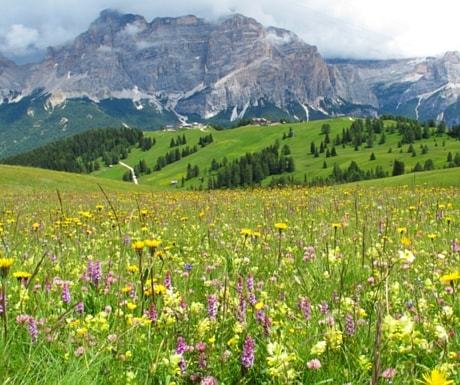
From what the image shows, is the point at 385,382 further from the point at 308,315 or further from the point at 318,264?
the point at 318,264

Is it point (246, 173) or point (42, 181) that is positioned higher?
point (42, 181)

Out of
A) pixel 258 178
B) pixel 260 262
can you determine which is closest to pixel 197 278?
pixel 260 262

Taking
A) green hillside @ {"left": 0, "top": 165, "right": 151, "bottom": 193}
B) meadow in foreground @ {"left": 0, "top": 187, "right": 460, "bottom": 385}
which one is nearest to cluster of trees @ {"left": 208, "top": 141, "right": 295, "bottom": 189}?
green hillside @ {"left": 0, "top": 165, "right": 151, "bottom": 193}

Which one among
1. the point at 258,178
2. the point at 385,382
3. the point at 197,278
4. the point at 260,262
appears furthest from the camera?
the point at 258,178

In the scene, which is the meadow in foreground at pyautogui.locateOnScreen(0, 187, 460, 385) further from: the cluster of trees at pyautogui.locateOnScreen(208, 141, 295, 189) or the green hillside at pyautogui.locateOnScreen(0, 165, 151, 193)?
the cluster of trees at pyautogui.locateOnScreen(208, 141, 295, 189)

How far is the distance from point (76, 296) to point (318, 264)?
9.87 ft

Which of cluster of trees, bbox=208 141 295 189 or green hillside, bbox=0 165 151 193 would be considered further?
cluster of trees, bbox=208 141 295 189

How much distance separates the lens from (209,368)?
358 cm

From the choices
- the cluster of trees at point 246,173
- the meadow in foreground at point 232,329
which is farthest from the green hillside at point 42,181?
the cluster of trees at point 246,173

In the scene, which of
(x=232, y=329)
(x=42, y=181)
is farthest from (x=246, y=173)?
(x=232, y=329)

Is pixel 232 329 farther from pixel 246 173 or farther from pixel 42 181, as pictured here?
pixel 246 173

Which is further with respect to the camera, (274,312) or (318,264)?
(318,264)

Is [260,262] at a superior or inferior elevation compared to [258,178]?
superior

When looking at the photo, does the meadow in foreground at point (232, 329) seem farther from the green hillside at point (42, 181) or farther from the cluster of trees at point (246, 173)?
the cluster of trees at point (246, 173)
